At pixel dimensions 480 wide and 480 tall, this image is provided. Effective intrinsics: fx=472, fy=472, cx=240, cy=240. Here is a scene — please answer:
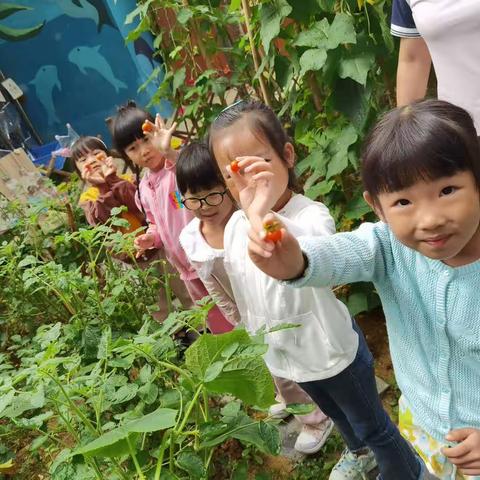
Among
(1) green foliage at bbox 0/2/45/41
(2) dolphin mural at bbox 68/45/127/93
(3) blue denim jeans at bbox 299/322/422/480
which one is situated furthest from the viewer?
(2) dolphin mural at bbox 68/45/127/93

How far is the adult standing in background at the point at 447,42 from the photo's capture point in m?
1.10

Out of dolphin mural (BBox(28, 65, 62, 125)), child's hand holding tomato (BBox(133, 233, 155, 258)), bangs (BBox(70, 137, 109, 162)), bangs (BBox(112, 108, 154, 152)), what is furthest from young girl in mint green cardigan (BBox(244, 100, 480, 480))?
dolphin mural (BBox(28, 65, 62, 125))

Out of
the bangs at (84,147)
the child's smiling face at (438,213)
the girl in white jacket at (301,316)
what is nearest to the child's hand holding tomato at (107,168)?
the bangs at (84,147)

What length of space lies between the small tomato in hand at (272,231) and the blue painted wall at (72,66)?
5.73 metres

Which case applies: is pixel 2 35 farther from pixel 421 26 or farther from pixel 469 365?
pixel 469 365

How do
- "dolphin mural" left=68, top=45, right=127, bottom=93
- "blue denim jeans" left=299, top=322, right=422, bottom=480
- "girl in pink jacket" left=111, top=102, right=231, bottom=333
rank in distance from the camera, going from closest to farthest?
"blue denim jeans" left=299, top=322, right=422, bottom=480 → "girl in pink jacket" left=111, top=102, right=231, bottom=333 → "dolphin mural" left=68, top=45, right=127, bottom=93

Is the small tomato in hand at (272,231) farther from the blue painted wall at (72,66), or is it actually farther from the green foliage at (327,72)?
the blue painted wall at (72,66)

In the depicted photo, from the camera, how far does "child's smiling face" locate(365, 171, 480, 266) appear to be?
0.69 metres

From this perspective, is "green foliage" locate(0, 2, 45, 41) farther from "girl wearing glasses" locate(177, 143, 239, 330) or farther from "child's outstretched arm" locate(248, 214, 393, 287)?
"child's outstretched arm" locate(248, 214, 393, 287)

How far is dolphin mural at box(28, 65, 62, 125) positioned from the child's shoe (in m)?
6.39

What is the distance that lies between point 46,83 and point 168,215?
5.40 m

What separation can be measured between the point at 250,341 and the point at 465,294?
0.37 m

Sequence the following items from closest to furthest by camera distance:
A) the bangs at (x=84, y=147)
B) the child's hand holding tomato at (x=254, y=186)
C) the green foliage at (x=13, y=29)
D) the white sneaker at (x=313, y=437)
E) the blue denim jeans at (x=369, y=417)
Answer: the child's hand holding tomato at (x=254, y=186) < the blue denim jeans at (x=369, y=417) < the white sneaker at (x=313, y=437) < the bangs at (x=84, y=147) < the green foliage at (x=13, y=29)

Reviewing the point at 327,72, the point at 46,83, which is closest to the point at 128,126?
the point at 327,72
